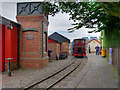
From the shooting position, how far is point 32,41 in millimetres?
11828

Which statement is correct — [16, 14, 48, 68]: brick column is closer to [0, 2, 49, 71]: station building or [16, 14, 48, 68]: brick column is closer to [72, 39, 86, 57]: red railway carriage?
[0, 2, 49, 71]: station building

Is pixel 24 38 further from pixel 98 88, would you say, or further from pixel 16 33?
pixel 98 88

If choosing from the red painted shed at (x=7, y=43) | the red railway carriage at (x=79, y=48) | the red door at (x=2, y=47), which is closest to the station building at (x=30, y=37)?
the red painted shed at (x=7, y=43)

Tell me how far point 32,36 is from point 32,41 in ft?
1.62

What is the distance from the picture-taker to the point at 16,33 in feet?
37.8

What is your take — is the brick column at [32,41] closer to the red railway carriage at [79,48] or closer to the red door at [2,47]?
the red door at [2,47]

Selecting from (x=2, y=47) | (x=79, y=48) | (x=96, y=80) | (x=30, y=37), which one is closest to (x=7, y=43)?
(x=2, y=47)

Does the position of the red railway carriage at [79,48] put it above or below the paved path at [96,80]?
above

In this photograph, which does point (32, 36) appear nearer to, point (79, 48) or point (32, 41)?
point (32, 41)

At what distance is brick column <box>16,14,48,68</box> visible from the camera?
38.2ft

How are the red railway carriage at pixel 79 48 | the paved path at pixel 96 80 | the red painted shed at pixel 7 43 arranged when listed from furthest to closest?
the red railway carriage at pixel 79 48, the red painted shed at pixel 7 43, the paved path at pixel 96 80

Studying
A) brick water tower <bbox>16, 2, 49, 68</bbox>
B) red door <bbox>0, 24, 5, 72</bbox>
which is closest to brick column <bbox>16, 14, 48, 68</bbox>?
brick water tower <bbox>16, 2, 49, 68</bbox>

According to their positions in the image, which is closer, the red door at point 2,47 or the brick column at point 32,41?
the red door at point 2,47

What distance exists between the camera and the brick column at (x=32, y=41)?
1166 cm
